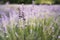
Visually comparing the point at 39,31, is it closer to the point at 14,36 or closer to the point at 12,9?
the point at 14,36

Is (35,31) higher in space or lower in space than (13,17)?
lower

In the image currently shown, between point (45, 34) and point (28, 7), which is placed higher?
point (28, 7)

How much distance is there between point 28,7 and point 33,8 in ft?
0.18

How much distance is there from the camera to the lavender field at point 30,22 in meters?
1.58

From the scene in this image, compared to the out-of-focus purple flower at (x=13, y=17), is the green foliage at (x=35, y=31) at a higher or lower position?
lower

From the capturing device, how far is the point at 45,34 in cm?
161

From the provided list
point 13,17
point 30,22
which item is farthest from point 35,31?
point 13,17

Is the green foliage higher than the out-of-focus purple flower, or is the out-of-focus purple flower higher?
the out-of-focus purple flower

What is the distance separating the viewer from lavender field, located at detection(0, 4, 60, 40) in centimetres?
158

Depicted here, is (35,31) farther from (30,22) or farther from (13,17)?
(13,17)

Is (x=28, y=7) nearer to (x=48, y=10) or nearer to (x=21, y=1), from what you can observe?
(x=21, y=1)

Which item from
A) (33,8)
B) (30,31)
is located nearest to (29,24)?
(30,31)

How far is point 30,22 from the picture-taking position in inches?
63.6

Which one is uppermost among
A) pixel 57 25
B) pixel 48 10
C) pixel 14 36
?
pixel 48 10
